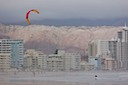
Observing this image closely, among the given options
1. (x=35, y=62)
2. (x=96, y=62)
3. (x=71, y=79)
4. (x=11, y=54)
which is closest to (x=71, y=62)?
(x=35, y=62)

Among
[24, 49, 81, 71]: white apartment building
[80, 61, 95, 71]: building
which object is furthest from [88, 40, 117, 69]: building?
[24, 49, 81, 71]: white apartment building

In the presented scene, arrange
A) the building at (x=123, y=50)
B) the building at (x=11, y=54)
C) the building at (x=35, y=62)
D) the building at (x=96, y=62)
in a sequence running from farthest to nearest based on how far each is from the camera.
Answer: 1. the building at (x=123, y=50)
2. the building at (x=96, y=62)
3. the building at (x=35, y=62)
4. the building at (x=11, y=54)

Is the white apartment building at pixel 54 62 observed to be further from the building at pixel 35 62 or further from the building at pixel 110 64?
the building at pixel 110 64

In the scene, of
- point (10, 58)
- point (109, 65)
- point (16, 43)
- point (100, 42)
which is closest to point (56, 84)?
point (10, 58)

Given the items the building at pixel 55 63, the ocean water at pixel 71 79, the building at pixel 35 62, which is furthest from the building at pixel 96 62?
the ocean water at pixel 71 79

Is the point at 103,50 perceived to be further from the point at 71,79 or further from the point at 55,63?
the point at 71,79

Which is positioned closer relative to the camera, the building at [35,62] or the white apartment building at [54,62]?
the building at [35,62]

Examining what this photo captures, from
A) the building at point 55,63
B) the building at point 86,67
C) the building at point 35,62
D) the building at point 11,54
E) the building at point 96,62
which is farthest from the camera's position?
the building at point 96,62

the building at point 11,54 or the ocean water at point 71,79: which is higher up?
the building at point 11,54

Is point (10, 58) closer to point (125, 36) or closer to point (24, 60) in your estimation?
point (24, 60)

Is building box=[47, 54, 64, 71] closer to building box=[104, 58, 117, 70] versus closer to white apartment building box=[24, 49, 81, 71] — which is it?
white apartment building box=[24, 49, 81, 71]
